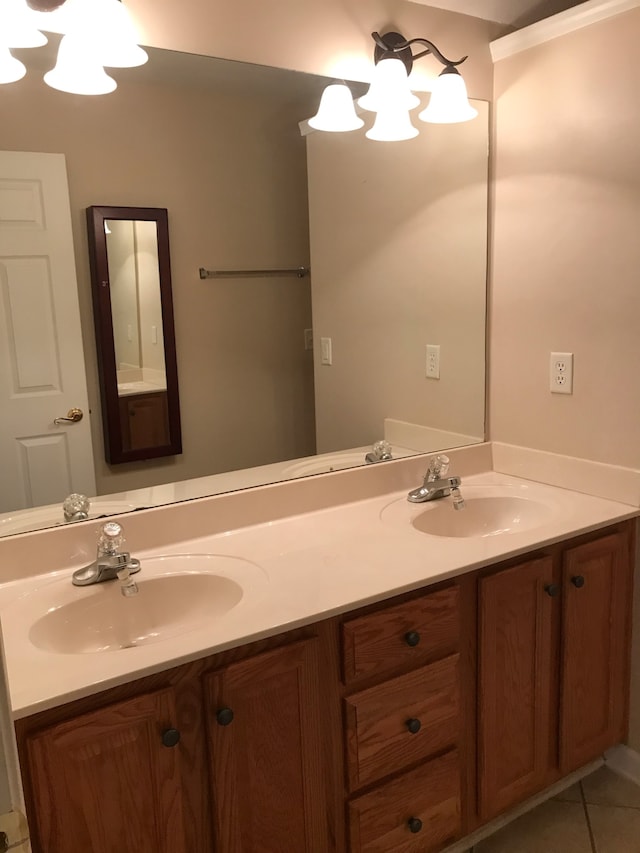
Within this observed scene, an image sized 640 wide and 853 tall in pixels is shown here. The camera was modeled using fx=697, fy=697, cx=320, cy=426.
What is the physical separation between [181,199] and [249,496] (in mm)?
753

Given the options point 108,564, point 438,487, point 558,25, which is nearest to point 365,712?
point 108,564

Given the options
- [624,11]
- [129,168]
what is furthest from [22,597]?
[624,11]

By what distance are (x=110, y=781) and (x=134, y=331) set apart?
96cm

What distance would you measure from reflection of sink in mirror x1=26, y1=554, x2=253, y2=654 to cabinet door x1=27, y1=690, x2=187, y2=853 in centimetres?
25

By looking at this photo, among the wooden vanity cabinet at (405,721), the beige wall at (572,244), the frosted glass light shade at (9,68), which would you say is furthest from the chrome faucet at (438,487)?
the frosted glass light shade at (9,68)

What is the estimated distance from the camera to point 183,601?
59.1 inches

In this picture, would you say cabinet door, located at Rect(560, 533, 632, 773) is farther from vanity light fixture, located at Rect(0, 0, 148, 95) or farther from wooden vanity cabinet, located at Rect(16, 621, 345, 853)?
vanity light fixture, located at Rect(0, 0, 148, 95)

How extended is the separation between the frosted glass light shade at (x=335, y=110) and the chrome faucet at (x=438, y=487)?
0.96 m

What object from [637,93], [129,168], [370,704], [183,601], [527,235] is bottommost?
→ [370,704]

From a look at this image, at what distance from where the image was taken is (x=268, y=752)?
1.32 m

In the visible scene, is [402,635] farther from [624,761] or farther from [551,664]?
[624,761]

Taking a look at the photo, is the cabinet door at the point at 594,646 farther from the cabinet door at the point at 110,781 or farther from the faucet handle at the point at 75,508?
the faucet handle at the point at 75,508

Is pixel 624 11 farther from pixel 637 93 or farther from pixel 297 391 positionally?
pixel 297 391

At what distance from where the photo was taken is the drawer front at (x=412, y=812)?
1.49 m
